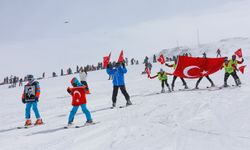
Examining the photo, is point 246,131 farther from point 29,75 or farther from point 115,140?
point 29,75

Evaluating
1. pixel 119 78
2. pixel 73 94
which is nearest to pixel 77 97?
pixel 73 94

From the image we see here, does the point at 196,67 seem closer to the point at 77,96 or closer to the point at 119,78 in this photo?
the point at 119,78

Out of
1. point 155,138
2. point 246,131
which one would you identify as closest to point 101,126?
point 155,138

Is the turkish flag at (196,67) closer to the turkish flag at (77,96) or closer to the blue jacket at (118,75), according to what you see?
the blue jacket at (118,75)

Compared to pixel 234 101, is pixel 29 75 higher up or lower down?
higher up

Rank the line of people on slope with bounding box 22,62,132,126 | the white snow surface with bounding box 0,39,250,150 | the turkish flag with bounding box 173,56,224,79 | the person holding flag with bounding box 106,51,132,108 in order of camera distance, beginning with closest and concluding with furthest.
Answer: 1. the white snow surface with bounding box 0,39,250,150
2. the line of people on slope with bounding box 22,62,132,126
3. the person holding flag with bounding box 106,51,132,108
4. the turkish flag with bounding box 173,56,224,79

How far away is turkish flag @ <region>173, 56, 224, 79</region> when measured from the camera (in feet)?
67.4

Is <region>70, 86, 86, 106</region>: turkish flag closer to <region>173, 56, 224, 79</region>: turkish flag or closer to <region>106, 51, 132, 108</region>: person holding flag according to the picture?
<region>106, 51, 132, 108</region>: person holding flag

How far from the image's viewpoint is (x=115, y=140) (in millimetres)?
7840

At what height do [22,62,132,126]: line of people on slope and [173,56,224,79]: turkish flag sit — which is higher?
[173,56,224,79]: turkish flag

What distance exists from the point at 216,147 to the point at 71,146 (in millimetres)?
3113

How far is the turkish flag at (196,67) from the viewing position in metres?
20.5

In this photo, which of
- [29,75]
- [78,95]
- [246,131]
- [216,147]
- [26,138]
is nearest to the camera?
[216,147]

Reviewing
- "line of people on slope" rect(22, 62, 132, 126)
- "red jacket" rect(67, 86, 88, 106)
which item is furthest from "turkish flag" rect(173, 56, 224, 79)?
"red jacket" rect(67, 86, 88, 106)
